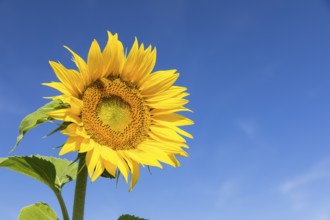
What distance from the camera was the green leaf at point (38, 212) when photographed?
4555mm

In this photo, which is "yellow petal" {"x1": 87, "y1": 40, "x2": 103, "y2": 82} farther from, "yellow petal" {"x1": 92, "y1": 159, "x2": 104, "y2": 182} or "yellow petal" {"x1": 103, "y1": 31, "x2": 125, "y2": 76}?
"yellow petal" {"x1": 92, "y1": 159, "x2": 104, "y2": 182}

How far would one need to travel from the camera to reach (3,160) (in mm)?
4348

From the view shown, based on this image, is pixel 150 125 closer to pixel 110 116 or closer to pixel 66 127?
pixel 110 116

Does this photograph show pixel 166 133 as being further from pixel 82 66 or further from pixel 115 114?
pixel 82 66

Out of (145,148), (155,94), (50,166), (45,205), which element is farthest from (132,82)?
(45,205)

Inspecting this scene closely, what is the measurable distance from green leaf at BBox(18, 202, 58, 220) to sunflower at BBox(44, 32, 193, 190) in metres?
0.81

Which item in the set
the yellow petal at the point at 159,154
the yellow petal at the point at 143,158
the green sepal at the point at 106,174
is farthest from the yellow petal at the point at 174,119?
the green sepal at the point at 106,174

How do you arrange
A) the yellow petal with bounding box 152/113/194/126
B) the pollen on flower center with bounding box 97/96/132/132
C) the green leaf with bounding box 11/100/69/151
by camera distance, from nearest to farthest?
the green leaf with bounding box 11/100/69/151 < the pollen on flower center with bounding box 97/96/132/132 < the yellow petal with bounding box 152/113/194/126

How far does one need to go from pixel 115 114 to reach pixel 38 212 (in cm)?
106

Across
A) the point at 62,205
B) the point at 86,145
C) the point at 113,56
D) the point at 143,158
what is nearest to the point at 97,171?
the point at 86,145

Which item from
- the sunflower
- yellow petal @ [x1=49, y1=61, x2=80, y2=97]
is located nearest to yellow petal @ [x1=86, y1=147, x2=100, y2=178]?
the sunflower

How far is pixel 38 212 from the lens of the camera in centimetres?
458

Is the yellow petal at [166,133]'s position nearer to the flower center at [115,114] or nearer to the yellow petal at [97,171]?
the flower center at [115,114]

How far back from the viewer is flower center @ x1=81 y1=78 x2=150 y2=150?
429cm
